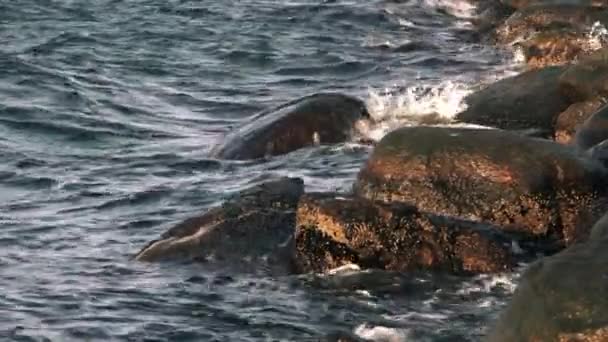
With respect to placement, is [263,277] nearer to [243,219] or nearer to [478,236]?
[243,219]

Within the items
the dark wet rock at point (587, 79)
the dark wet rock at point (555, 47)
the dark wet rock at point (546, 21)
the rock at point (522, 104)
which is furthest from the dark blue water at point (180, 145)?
the dark wet rock at point (587, 79)

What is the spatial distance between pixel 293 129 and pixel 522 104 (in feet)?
9.29

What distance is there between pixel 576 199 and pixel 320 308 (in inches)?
107

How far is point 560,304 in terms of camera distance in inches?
315

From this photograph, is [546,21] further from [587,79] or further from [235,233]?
[235,233]

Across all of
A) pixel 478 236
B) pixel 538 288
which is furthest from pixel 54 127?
pixel 538 288

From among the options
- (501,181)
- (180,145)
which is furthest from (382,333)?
(180,145)

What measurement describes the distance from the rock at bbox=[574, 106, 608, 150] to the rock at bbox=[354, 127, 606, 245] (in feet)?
3.37

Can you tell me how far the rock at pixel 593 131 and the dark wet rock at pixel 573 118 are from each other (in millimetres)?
1206

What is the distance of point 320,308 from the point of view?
35.0ft

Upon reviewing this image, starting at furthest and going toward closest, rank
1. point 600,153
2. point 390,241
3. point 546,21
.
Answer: point 546,21
point 600,153
point 390,241

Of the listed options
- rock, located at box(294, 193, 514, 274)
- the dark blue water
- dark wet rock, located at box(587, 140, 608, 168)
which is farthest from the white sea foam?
dark wet rock, located at box(587, 140, 608, 168)

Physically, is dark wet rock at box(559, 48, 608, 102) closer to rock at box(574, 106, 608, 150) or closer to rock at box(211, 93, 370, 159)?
rock at box(574, 106, 608, 150)

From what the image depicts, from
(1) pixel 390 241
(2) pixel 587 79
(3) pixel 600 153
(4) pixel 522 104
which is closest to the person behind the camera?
(1) pixel 390 241
